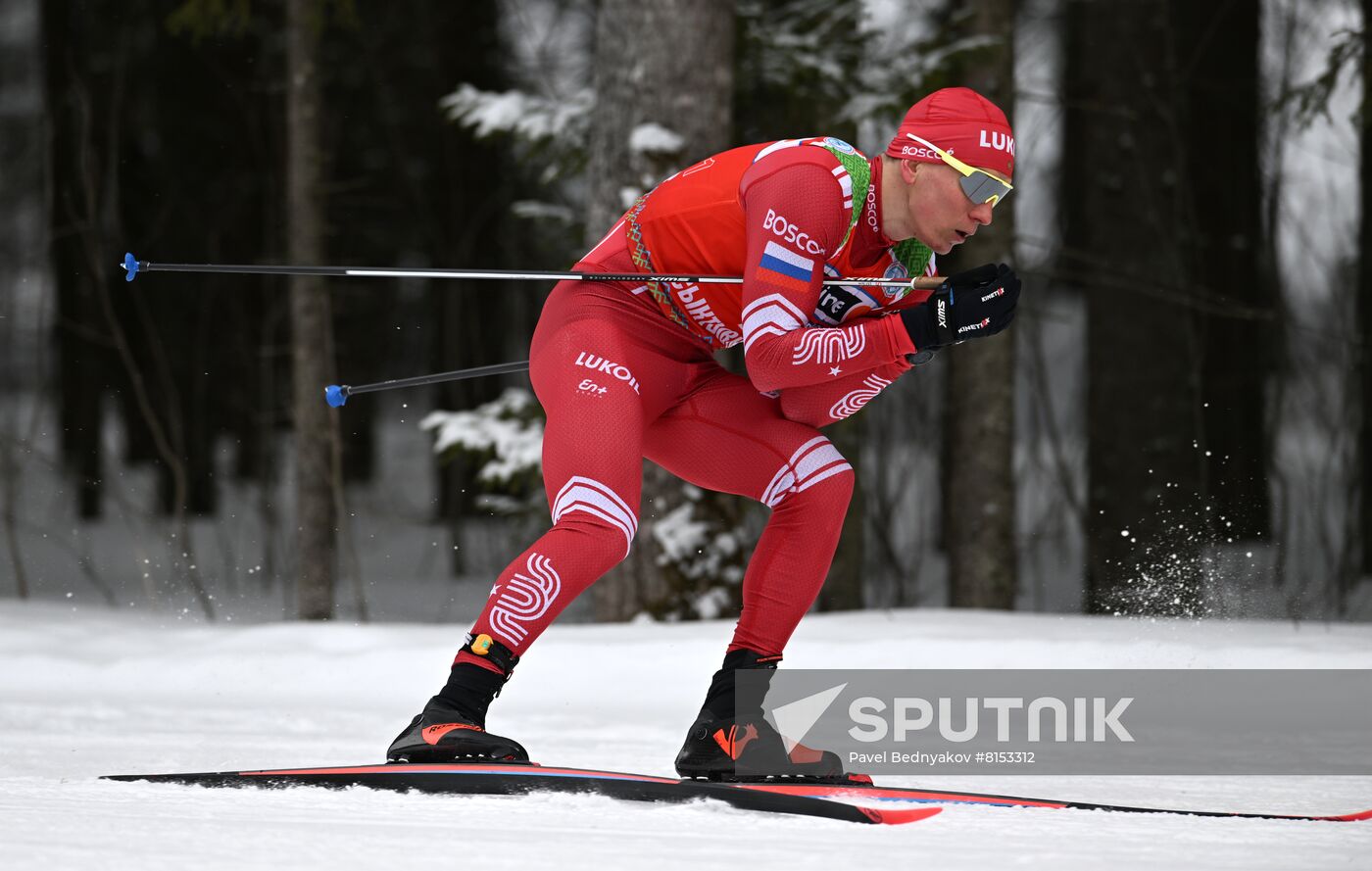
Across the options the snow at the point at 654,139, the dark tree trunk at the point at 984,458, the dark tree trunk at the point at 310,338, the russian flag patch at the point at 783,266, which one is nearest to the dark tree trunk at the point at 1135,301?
the dark tree trunk at the point at 984,458

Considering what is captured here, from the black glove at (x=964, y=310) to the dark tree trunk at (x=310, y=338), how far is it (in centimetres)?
529

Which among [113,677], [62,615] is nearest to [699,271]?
[113,677]

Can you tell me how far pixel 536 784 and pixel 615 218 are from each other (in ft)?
11.6

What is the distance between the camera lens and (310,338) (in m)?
7.61

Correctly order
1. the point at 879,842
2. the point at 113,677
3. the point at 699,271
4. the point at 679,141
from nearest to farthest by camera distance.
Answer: the point at 879,842 < the point at 699,271 < the point at 113,677 < the point at 679,141

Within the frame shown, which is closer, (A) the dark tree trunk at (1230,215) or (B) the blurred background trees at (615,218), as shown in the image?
(B) the blurred background trees at (615,218)

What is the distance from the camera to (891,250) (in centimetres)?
303

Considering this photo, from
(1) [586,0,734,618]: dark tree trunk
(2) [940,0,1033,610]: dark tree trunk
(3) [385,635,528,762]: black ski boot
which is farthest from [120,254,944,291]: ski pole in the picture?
(2) [940,0,1033,610]: dark tree trunk

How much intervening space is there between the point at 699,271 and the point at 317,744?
1.79 metres

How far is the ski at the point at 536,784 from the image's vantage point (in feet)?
8.45

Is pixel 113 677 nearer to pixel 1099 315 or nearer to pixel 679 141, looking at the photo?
pixel 679 141

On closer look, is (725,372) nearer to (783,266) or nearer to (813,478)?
(813,478)

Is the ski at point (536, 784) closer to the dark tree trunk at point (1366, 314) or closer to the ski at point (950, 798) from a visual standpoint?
the ski at point (950, 798)

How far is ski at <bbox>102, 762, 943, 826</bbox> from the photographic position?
2.57m
